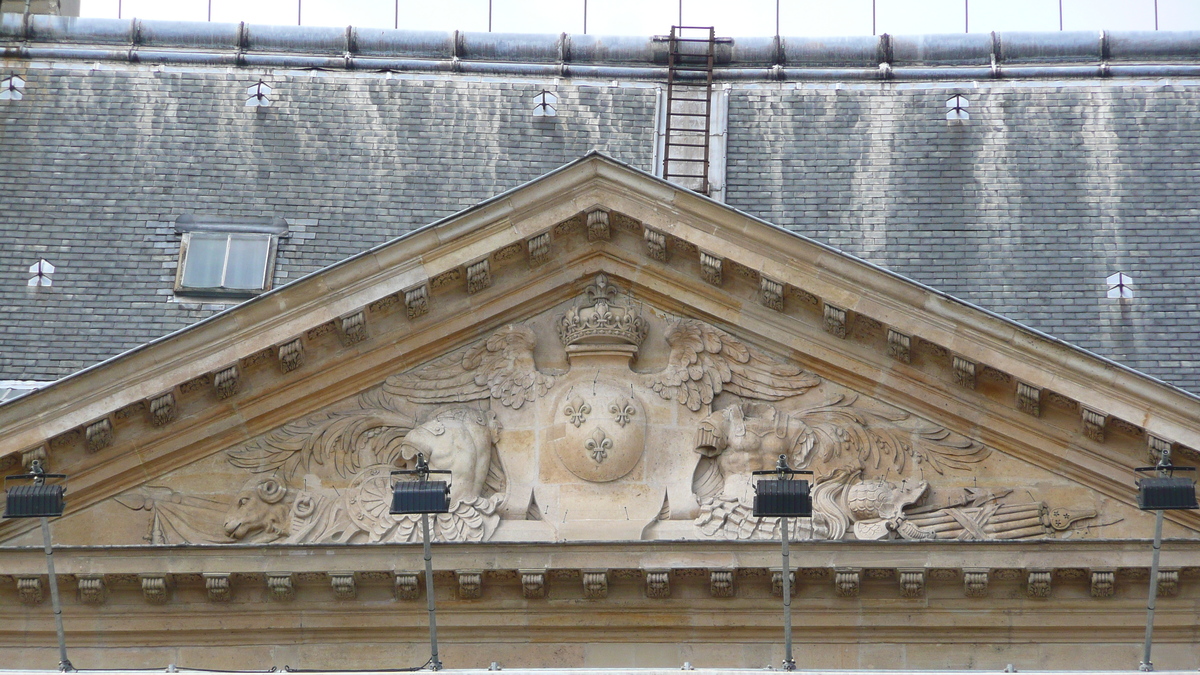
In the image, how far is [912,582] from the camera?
2261cm

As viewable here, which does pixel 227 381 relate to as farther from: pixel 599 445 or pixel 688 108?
pixel 688 108

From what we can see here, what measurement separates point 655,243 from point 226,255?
5.23 meters

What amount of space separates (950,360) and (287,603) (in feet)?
21.0

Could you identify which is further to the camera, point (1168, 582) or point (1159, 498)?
point (1168, 582)

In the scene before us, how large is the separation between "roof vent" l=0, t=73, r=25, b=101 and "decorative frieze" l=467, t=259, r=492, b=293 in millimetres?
7806

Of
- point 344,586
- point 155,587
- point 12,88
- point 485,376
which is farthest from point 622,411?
point 12,88

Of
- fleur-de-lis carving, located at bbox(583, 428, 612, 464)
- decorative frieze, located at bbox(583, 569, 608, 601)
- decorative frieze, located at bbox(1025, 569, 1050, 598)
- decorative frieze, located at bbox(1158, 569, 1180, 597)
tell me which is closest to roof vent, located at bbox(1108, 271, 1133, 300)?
decorative frieze, located at bbox(1158, 569, 1180, 597)

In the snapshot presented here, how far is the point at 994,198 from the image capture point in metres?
27.2

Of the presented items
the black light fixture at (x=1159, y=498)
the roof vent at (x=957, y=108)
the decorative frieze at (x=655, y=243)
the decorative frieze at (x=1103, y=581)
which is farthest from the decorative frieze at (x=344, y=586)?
the roof vent at (x=957, y=108)

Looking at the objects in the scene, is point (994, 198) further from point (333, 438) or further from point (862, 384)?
point (333, 438)

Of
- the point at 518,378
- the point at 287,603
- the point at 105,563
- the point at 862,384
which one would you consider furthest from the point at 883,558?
the point at 105,563

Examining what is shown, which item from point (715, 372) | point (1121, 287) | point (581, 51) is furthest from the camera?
point (581, 51)

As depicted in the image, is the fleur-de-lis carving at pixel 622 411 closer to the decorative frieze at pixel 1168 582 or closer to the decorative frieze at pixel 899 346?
the decorative frieze at pixel 899 346

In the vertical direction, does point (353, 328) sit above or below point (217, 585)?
above
